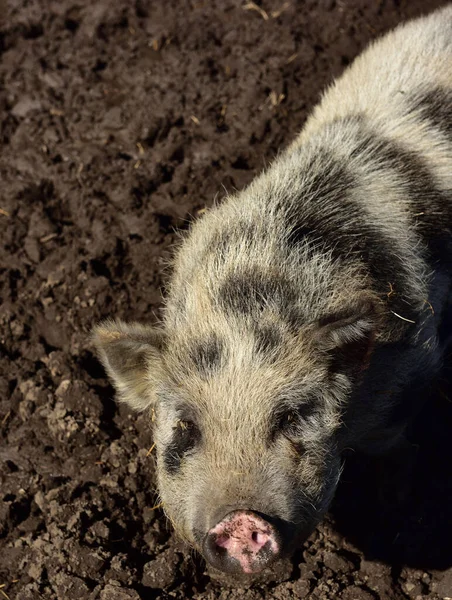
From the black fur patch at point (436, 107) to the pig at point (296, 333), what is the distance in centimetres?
1

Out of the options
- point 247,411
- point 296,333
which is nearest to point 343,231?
point 296,333

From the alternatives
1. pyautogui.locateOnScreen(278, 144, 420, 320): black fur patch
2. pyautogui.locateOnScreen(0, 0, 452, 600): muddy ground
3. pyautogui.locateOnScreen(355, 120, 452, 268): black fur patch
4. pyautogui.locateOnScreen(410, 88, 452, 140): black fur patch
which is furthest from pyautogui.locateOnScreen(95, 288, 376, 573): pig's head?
pyautogui.locateOnScreen(410, 88, 452, 140): black fur patch

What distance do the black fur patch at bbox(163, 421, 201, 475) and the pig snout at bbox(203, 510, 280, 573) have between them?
0.36 m

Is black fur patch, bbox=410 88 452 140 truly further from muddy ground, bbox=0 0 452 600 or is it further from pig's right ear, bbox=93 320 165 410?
pig's right ear, bbox=93 320 165 410

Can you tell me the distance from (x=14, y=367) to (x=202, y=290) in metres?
1.52

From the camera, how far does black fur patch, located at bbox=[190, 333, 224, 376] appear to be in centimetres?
314

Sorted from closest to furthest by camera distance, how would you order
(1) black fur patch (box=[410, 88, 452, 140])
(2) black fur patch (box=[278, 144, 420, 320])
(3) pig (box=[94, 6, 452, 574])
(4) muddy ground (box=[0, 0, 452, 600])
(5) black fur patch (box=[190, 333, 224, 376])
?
(3) pig (box=[94, 6, 452, 574]) → (5) black fur patch (box=[190, 333, 224, 376]) → (2) black fur patch (box=[278, 144, 420, 320]) → (4) muddy ground (box=[0, 0, 452, 600]) → (1) black fur patch (box=[410, 88, 452, 140])

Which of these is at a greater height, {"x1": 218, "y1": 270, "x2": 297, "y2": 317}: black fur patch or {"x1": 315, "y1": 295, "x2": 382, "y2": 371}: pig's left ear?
{"x1": 218, "y1": 270, "x2": 297, "y2": 317}: black fur patch

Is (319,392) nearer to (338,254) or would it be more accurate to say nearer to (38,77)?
(338,254)

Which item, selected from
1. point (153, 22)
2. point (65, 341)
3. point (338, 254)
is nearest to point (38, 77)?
point (153, 22)

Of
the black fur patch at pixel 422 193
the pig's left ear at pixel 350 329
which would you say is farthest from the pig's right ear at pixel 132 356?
the black fur patch at pixel 422 193

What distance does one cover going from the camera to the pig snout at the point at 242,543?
2.90m

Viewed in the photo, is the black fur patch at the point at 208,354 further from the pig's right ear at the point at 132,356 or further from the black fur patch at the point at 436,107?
the black fur patch at the point at 436,107

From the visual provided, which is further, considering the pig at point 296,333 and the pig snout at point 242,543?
the pig at point 296,333
